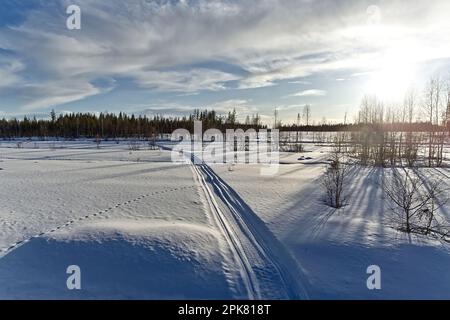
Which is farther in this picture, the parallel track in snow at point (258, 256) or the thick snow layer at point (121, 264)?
the parallel track in snow at point (258, 256)

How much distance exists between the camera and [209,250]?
4.89m

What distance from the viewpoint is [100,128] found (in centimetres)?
7681

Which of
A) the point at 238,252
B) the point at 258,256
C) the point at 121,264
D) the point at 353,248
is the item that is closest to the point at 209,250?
the point at 238,252

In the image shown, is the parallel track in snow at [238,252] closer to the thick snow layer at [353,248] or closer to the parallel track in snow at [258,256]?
the parallel track in snow at [258,256]

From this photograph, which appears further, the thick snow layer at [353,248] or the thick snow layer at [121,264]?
the thick snow layer at [353,248]

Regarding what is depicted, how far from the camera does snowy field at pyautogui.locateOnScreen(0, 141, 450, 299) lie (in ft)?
12.7

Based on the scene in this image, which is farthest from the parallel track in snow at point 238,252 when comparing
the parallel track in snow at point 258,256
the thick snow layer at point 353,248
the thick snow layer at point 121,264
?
the thick snow layer at point 353,248

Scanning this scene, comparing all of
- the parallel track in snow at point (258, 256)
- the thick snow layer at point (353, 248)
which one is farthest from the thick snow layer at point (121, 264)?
the thick snow layer at point (353, 248)

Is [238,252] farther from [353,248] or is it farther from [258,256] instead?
[353,248]

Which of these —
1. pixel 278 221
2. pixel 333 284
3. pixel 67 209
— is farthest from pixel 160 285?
pixel 67 209

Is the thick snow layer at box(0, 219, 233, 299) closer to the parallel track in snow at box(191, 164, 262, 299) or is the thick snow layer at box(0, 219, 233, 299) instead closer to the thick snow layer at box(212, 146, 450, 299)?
the parallel track in snow at box(191, 164, 262, 299)

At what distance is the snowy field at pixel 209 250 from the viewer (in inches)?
152
